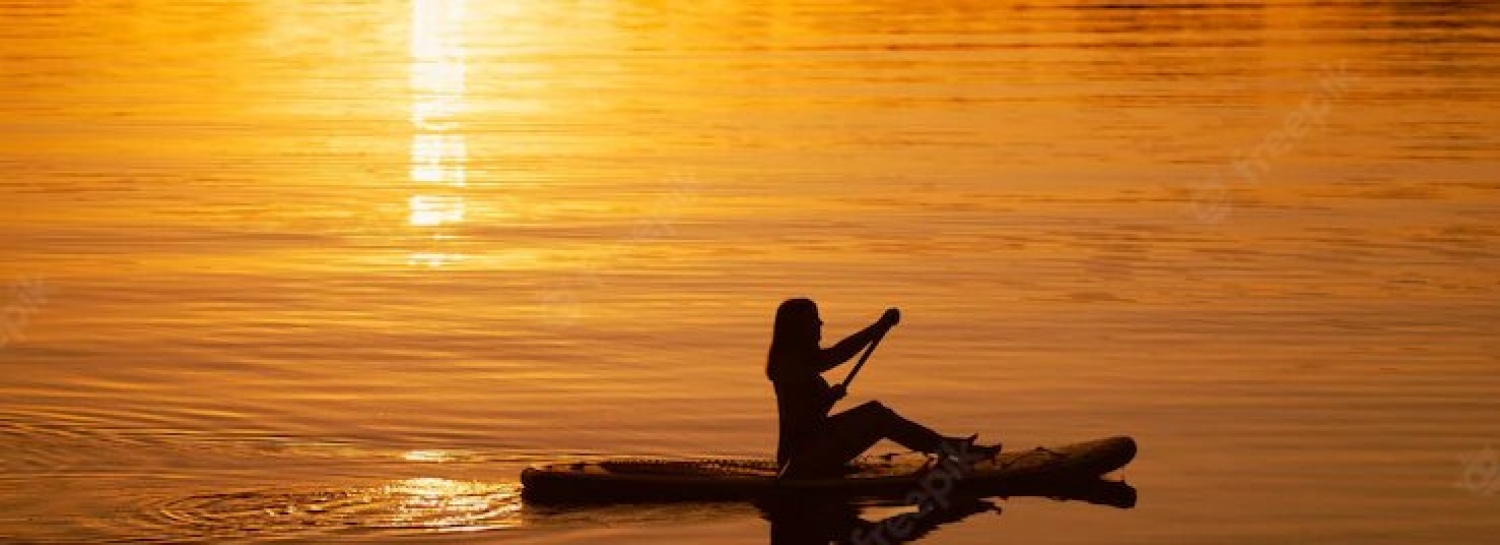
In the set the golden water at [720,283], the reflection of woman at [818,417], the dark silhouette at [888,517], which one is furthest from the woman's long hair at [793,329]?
the golden water at [720,283]

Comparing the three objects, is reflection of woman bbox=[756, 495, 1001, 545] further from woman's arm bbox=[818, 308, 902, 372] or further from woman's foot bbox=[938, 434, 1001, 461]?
woman's arm bbox=[818, 308, 902, 372]

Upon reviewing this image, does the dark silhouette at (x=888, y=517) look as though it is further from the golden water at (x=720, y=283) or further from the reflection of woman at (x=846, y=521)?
the golden water at (x=720, y=283)

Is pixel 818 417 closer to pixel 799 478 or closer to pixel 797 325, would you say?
pixel 799 478

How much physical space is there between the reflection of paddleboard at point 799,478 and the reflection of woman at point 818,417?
0.13 m

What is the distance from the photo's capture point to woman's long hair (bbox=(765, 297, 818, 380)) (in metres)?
15.9

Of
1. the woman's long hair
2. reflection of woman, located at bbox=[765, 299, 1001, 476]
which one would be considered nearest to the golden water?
reflection of woman, located at bbox=[765, 299, 1001, 476]

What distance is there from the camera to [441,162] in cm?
3562

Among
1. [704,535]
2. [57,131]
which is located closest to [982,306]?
[704,535]

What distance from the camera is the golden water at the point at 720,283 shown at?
16.7 m

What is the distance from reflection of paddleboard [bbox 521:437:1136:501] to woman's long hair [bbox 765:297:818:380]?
661 mm

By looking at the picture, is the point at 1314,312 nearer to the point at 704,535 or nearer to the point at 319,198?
the point at 704,535

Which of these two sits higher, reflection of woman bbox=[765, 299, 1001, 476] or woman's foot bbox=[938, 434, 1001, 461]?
reflection of woman bbox=[765, 299, 1001, 476]

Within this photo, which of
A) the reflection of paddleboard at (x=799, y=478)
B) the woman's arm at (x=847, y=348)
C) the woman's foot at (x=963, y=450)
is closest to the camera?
the reflection of paddleboard at (x=799, y=478)

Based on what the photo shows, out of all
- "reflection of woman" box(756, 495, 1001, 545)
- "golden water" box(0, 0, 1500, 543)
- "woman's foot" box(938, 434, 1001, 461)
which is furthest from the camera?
"golden water" box(0, 0, 1500, 543)
